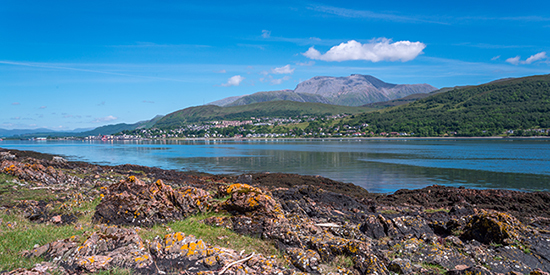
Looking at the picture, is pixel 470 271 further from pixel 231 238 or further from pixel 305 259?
pixel 231 238

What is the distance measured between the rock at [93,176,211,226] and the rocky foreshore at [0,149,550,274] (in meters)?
0.04

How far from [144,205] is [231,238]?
11.0 ft

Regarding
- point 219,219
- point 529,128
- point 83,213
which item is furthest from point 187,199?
point 529,128

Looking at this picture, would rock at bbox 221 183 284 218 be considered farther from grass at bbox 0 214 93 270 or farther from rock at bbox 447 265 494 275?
rock at bbox 447 265 494 275

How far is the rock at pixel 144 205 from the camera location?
10078 millimetres

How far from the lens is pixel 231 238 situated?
9328mm

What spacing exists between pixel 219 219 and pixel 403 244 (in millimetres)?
6390

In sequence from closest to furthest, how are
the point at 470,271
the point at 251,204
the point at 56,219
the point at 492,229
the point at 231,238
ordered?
1. the point at 470,271
2. the point at 231,238
3. the point at 56,219
4. the point at 251,204
5. the point at 492,229

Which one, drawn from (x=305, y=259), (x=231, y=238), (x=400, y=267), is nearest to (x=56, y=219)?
(x=231, y=238)

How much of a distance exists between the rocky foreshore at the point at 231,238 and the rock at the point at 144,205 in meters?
0.04

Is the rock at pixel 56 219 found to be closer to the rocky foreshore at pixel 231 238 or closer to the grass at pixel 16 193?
the rocky foreshore at pixel 231 238

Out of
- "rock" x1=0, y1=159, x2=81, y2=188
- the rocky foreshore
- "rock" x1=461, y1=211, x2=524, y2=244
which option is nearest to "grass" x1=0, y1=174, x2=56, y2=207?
the rocky foreshore

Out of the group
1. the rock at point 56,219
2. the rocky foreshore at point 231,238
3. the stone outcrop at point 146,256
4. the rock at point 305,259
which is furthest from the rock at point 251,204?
the rock at point 56,219

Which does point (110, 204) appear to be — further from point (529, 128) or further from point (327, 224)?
point (529, 128)
